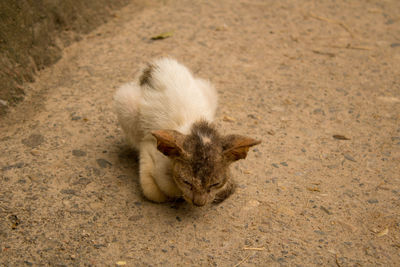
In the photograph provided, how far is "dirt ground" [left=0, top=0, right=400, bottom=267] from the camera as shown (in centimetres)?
339

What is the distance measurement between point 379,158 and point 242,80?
2.11 m

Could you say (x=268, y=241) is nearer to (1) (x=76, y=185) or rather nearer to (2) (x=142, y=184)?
(2) (x=142, y=184)

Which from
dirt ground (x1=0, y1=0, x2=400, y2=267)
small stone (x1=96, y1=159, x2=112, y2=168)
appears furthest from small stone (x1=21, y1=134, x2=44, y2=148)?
small stone (x1=96, y1=159, x2=112, y2=168)

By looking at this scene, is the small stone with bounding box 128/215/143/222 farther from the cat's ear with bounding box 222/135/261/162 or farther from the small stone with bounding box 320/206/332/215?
the small stone with bounding box 320/206/332/215

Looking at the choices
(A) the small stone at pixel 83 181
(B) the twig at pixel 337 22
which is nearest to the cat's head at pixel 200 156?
(A) the small stone at pixel 83 181

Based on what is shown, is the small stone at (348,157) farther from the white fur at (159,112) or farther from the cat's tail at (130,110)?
the cat's tail at (130,110)

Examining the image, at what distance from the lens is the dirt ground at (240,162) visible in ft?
11.1

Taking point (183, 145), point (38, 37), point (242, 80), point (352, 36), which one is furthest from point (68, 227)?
point (352, 36)

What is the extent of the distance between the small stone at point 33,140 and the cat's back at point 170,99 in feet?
3.93

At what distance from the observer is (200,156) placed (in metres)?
3.29

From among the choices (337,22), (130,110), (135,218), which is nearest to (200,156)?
(135,218)

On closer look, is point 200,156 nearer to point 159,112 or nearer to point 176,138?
point 176,138

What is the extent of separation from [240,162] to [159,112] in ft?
3.60

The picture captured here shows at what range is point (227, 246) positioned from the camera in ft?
11.3
